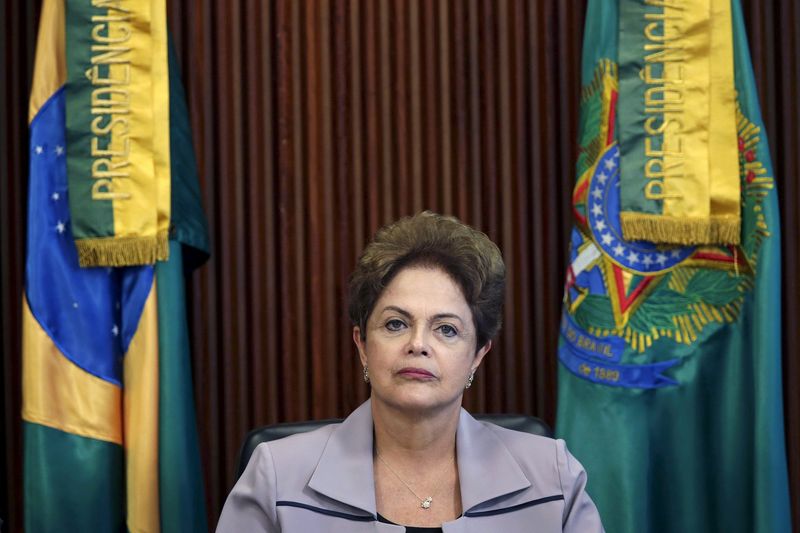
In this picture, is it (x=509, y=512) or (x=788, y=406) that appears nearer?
(x=509, y=512)

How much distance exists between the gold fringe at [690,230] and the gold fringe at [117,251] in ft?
4.89

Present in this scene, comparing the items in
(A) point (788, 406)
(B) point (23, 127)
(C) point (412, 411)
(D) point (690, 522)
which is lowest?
(D) point (690, 522)

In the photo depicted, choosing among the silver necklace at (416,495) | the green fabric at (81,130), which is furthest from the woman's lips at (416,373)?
the green fabric at (81,130)

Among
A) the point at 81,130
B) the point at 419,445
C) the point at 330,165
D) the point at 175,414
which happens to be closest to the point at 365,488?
the point at 419,445

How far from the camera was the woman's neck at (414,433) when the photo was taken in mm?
2109

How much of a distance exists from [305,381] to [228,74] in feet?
3.70

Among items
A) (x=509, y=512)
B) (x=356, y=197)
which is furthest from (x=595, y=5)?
(x=509, y=512)

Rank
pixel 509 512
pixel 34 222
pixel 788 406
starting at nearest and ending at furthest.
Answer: pixel 509 512 → pixel 34 222 → pixel 788 406

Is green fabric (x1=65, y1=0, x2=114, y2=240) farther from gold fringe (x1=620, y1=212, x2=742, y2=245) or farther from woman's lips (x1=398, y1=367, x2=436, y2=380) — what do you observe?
gold fringe (x1=620, y1=212, x2=742, y2=245)

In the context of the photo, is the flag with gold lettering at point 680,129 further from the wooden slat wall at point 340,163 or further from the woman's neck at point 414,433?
the woman's neck at point 414,433

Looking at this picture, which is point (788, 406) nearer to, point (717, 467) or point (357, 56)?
point (717, 467)

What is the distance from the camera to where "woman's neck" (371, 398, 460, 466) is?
6.92 ft

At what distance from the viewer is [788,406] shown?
3480mm

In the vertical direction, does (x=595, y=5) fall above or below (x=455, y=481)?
above
